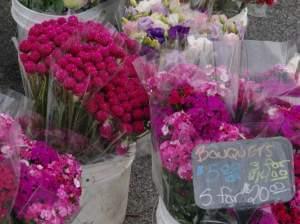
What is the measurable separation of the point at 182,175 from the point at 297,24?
8.16ft

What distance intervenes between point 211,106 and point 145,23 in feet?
2.28

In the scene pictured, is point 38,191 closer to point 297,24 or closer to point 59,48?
point 59,48

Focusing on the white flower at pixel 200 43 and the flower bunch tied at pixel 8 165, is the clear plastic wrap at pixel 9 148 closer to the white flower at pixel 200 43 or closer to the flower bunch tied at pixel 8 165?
the flower bunch tied at pixel 8 165

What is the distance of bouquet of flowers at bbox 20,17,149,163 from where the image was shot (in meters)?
1.63

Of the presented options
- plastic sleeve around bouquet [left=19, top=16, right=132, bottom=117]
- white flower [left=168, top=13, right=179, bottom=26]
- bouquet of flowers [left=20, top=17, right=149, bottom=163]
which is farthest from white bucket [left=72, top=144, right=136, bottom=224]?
white flower [left=168, top=13, right=179, bottom=26]

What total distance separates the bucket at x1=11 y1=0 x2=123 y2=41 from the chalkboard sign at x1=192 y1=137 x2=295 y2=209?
132cm

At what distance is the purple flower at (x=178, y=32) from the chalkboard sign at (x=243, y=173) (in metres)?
0.62

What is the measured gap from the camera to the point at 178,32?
192 cm

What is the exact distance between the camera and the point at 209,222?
145 cm

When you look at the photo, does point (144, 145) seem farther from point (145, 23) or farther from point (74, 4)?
point (74, 4)

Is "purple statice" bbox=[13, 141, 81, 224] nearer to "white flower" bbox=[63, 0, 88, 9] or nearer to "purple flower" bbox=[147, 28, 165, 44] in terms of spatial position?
"purple flower" bbox=[147, 28, 165, 44]

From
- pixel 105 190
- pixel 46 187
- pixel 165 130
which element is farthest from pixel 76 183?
pixel 105 190

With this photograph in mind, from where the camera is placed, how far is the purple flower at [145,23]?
206cm

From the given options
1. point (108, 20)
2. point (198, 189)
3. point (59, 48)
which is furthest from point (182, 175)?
point (108, 20)
